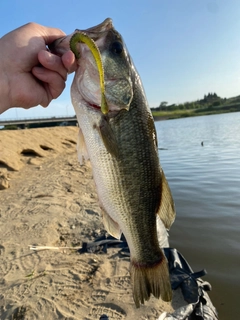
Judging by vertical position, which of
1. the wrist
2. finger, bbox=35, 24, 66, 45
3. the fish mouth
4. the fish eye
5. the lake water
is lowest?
the lake water

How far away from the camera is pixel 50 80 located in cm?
226

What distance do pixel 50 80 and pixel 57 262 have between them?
10.4 feet

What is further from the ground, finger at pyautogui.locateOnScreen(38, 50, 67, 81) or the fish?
finger at pyautogui.locateOnScreen(38, 50, 67, 81)

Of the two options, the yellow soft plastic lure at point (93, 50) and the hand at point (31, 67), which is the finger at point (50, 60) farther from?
the yellow soft plastic lure at point (93, 50)

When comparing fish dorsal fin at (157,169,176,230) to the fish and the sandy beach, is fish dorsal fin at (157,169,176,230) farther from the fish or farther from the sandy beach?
the sandy beach

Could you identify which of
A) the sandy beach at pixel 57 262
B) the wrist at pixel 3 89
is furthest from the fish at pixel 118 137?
the sandy beach at pixel 57 262

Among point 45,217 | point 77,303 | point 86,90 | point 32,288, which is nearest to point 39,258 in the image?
point 32,288

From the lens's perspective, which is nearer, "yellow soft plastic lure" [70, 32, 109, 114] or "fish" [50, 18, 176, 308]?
"yellow soft plastic lure" [70, 32, 109, 114]

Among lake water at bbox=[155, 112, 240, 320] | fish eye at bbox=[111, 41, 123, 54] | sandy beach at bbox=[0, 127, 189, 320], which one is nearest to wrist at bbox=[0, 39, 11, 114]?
fish eye at bbox=[111, 41, 123, 54]

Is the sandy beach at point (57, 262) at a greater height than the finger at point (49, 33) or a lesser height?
lesser

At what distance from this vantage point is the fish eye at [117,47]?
204 cm

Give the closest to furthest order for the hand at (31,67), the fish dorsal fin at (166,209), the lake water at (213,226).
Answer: the hand at (31,67) < the fish dorsal fin at (166,209) < the lake water at (213,226)

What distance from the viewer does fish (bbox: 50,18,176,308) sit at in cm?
203

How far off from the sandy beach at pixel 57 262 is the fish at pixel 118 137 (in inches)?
59.0
